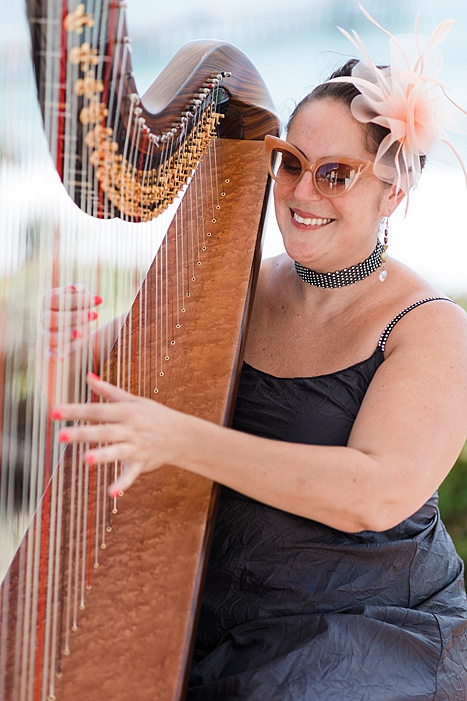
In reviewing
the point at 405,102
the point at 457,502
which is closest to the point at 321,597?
the point at 405,102

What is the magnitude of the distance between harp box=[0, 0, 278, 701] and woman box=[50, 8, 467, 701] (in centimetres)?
13

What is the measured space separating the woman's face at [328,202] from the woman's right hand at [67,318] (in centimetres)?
36

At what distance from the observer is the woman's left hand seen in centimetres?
100

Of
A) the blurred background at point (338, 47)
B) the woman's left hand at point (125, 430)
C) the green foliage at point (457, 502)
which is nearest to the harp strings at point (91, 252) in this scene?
the woman's left hand at point (125, 430)

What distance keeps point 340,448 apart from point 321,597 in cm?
30

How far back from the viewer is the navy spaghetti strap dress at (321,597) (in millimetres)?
1250

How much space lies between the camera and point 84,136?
1.00m

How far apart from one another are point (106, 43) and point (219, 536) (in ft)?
2.56

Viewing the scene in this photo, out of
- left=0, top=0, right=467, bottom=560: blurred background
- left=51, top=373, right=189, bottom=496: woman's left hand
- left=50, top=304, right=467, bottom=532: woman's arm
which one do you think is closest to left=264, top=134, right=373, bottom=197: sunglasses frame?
left=50, top=304, right=467, bottom=532: woman's arm

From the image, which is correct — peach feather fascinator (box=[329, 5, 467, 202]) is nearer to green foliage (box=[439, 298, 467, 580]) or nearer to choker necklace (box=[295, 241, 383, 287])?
choker necklace (box=[295, 241, 383, 287])

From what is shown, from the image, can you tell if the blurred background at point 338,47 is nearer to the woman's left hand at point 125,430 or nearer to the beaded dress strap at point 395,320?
the beaded dress strap at point 395,320

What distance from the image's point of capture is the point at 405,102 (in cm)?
144

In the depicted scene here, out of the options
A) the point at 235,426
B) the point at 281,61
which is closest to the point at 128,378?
the point at 235,426

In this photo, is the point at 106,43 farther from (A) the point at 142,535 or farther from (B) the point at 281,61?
(B) the point at 281,61
